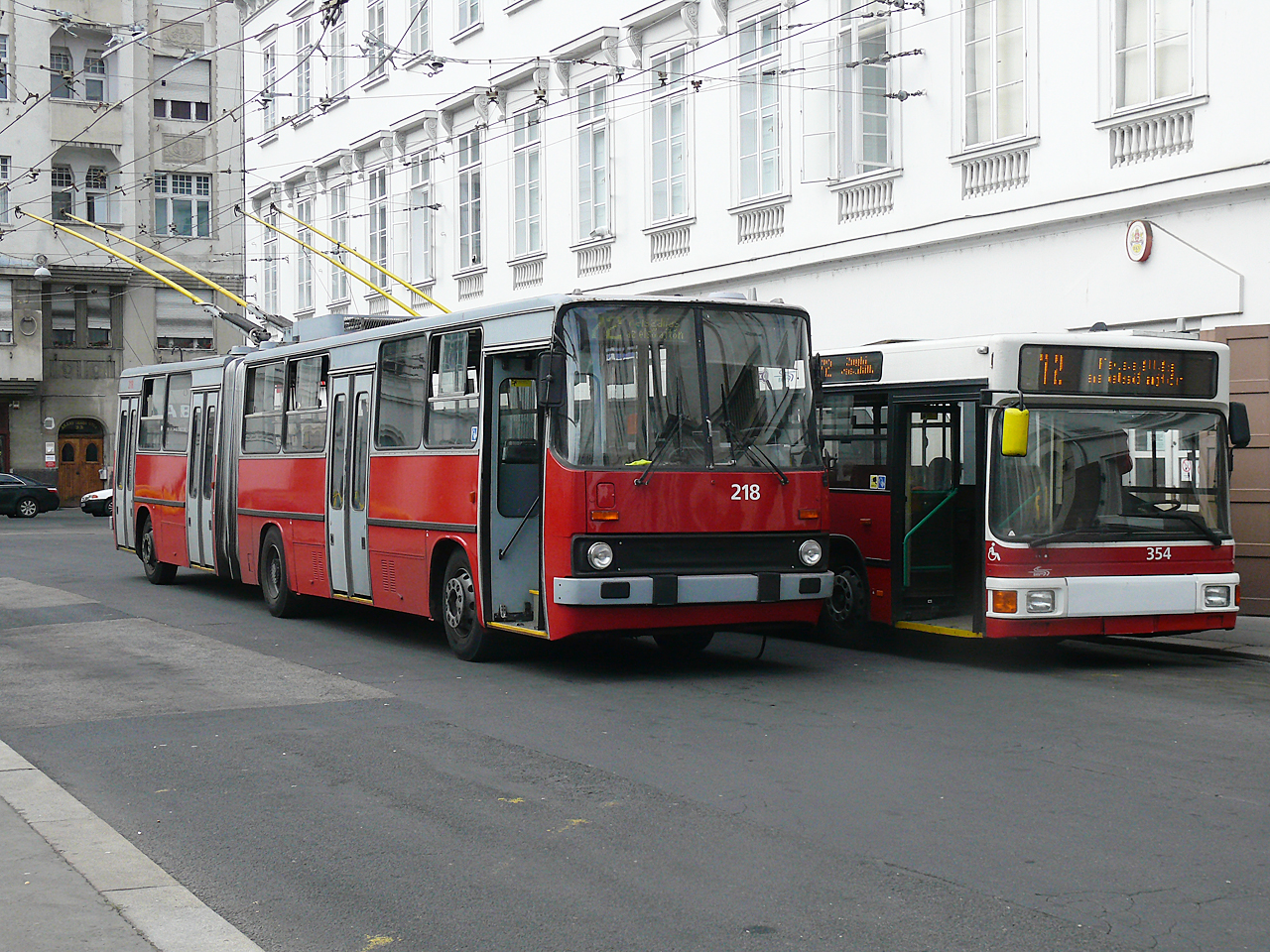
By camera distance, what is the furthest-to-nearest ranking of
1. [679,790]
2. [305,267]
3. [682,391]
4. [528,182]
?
[305,267]
[528,182]
[682,391]
[679,790]

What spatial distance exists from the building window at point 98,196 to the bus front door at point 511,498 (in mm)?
45835

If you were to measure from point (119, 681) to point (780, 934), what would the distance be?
786 centimetres

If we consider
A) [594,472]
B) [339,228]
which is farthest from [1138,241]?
[339,228]

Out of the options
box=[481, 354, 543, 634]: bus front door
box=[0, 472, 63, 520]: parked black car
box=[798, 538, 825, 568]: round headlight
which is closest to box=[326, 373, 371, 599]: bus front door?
box=[481, 354, 543, 634]: bus front door

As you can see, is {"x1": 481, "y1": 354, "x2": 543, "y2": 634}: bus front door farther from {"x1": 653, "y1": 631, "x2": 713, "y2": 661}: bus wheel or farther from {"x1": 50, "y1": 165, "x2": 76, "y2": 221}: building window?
{"x1": 50, "y1": 165, "x2": 76, "y2": 221}: building window

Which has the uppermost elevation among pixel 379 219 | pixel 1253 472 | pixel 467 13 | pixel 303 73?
pixel 303 73

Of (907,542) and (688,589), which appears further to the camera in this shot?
(907,542)

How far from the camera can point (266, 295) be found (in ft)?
143

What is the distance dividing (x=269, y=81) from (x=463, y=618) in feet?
108

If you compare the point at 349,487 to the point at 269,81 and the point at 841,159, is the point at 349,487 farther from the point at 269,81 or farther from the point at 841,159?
the point at 269,81

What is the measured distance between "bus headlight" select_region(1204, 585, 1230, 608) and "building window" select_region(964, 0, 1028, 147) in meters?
8.01

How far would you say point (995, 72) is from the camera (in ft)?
65.0

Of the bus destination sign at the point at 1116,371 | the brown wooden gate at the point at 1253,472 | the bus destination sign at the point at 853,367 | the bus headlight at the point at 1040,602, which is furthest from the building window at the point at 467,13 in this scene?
the bus headlight at the point at 1040,602

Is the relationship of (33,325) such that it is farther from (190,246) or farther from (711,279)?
(711,279)
